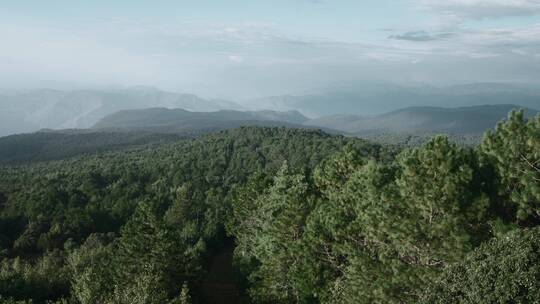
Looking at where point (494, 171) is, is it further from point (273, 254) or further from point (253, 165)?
point (253, 165)

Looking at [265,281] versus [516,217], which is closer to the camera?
[516,217]

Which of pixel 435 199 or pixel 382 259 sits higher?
pixel 435 199

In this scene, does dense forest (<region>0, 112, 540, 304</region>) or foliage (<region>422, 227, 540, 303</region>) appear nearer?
foliage (<region>422, 227, 540, 303</region>)

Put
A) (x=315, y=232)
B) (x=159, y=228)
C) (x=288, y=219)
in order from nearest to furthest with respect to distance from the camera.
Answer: (x=315, y=232) → (x=288, y=219) → (x=159, y=228)

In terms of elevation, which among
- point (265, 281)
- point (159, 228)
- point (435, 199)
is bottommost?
point (265, 281)

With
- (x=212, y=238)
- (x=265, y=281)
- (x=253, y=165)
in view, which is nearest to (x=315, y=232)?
(x=265, y=281)

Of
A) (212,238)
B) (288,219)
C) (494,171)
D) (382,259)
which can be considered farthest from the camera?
(212,238)

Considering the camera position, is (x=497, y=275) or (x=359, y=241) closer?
(x=497, y=275)

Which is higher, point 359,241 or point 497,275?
point 497,275

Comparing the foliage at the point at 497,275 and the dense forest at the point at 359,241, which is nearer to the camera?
the foliage at the point at 497,275

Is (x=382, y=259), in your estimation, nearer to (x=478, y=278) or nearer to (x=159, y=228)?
(x=478, y=278)
